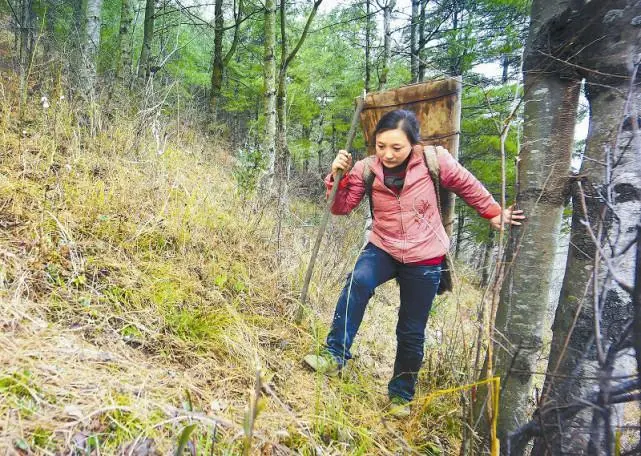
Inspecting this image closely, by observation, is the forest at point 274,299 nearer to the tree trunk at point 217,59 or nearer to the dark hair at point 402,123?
the dark hair at point 402,123

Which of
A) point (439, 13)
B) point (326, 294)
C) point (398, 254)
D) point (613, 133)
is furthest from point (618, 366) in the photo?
point (439, 13)

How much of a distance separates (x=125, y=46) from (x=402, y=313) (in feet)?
18.9

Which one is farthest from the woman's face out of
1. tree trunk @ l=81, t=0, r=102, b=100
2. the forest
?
tree trunk @ l=81, t=0, r=102, b=100

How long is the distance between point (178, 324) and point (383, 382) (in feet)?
4.77

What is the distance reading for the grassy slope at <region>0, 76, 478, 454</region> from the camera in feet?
4.56

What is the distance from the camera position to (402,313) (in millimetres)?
2262

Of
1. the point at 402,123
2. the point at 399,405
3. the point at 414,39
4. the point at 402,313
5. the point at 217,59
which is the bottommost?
the point at 399,405

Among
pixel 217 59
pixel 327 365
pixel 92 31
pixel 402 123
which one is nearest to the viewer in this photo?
pixel 327 365

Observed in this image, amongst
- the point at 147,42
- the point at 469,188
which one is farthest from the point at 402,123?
the point at 147,42

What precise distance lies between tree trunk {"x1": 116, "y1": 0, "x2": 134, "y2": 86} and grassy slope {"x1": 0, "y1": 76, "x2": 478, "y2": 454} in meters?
1.87

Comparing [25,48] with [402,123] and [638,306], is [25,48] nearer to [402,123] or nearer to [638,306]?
[402,123]

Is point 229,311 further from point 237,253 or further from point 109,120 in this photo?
point 109,120

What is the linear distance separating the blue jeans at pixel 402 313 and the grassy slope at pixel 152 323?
0.14 meters

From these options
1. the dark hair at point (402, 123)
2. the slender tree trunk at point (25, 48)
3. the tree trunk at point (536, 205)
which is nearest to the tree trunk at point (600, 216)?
the tree trunk at point (536, 205)
